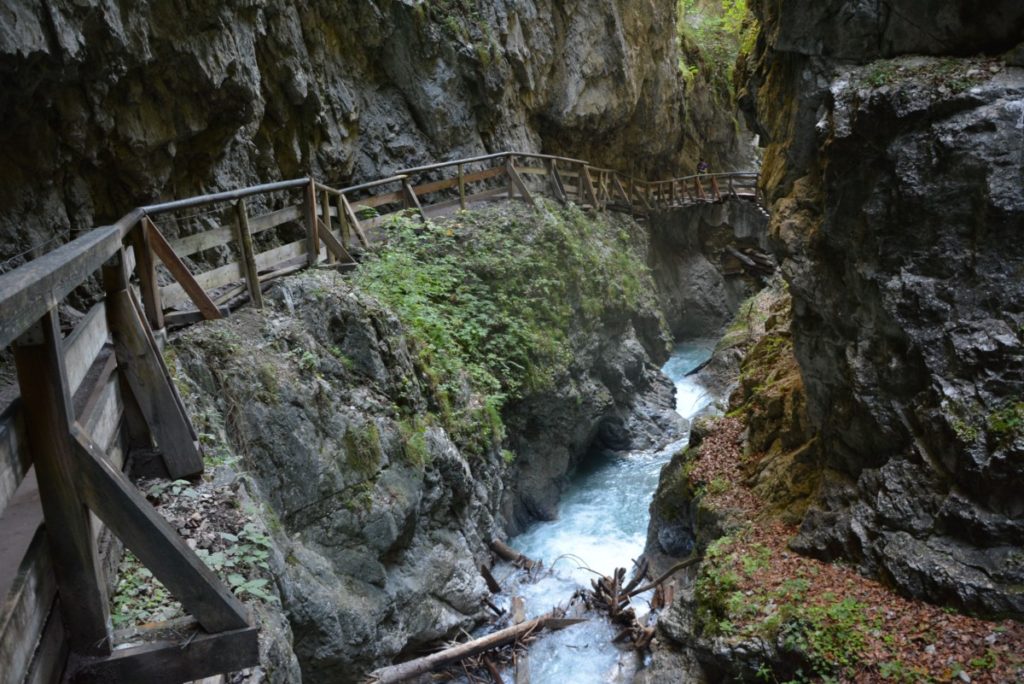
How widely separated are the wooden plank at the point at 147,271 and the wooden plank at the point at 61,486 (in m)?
2.66

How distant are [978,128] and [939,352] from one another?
2180 millimetres

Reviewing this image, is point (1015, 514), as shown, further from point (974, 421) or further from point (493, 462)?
point (493, 462)

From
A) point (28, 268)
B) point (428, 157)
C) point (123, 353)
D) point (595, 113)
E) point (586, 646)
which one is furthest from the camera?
point (595, 113)

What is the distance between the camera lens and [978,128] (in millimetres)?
6438

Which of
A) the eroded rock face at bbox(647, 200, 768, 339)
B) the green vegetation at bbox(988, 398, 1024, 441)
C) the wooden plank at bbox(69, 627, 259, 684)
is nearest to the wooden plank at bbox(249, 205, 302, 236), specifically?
the wooden plank at bbox(69, 627, 259, 684)

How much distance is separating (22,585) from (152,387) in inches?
80.2

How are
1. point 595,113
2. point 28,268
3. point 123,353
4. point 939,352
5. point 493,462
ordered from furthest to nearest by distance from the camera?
point 595,113, point 493,462, point 939,352, point 123,353, point 28,268

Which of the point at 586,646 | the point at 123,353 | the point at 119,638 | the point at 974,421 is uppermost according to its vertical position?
the point at 123,353

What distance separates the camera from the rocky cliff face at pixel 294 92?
22.2ft

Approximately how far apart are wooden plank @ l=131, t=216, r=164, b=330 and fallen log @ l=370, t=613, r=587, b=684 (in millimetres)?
4293

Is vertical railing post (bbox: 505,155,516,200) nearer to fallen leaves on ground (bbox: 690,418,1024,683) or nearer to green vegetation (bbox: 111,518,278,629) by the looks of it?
fallen leaves on ground (bbox: 690,418,1024,683)

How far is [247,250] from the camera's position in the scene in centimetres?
652

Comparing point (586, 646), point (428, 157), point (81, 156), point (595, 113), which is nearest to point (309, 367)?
point (81, 156)

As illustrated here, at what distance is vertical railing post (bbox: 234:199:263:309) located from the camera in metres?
6.43
